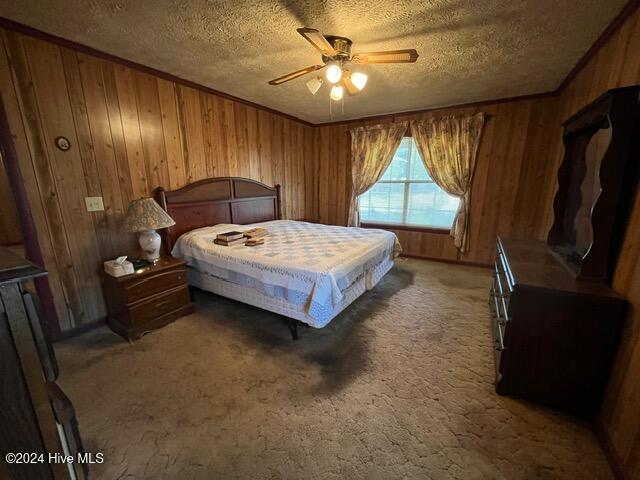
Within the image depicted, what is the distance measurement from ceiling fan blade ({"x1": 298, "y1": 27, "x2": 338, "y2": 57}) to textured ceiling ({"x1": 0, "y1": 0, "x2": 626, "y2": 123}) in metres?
0.21

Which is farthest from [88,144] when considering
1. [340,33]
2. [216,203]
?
[340,33]

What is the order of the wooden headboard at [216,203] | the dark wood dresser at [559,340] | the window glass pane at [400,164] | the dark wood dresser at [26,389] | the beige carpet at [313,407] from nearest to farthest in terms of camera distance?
the dark wood dresser at [26,389], the beige carpet at [313,407], the dark wood dresser at [559,340], the wooden headboard at [216,203], the window glass pane at [400,164]

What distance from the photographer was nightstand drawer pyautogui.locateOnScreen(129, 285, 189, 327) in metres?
2.21

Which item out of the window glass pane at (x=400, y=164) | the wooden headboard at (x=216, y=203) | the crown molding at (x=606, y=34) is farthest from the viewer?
the window glass pane at (x=400, y=164)

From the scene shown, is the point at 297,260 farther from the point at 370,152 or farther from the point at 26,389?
the point at 370,152

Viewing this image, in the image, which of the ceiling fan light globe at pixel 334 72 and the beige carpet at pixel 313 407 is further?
the ceiling fan light globe at pixel 334 72

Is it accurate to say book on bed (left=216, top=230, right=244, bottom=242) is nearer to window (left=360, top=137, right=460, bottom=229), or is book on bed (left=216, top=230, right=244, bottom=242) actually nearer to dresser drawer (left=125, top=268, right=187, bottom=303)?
dresser drawer (left=125, top=268, right=187, bottom=303)

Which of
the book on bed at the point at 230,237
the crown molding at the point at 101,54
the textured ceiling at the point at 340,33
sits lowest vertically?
the book on bed at the point at 230,237

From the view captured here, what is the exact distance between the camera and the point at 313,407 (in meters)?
1.56

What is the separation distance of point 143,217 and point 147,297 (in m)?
0.71

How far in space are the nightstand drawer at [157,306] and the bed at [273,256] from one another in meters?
0.23

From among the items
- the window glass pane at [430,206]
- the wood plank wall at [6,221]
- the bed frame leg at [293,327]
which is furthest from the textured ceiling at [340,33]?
the wood plank wall at [6,221]

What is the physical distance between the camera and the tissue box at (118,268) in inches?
84.8

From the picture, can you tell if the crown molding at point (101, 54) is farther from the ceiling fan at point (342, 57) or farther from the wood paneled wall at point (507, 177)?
the wood paneled wall at point (507, 177)
